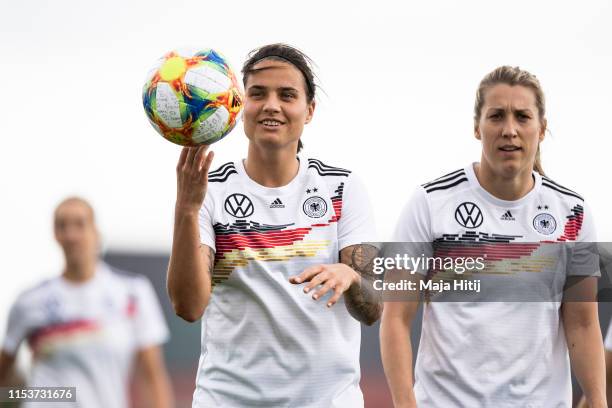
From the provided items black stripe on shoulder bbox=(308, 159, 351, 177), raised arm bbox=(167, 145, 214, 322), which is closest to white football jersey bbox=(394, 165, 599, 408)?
black stripe on shoulder bbox=(308, 159, 351, 177)

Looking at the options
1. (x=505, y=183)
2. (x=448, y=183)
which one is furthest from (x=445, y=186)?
(x=505, y=183)

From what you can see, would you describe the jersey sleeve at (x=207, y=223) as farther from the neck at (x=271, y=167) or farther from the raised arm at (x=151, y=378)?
the raised arm at (x=151, y=378)

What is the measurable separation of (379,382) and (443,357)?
6.87m

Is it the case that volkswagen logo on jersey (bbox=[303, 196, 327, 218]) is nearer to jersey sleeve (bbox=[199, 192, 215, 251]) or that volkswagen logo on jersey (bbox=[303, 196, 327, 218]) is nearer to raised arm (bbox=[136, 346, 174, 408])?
jersey sleeve (bbox=[199, 192, 215, 251])

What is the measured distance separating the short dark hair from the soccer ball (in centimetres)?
60

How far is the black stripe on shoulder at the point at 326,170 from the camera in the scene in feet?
18.3

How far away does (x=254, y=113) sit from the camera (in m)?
5.30

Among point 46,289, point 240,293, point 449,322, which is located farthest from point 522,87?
point 46,289

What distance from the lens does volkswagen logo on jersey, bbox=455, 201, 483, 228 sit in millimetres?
5730

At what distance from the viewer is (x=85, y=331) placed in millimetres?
6219

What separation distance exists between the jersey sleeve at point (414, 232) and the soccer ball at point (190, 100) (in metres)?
1.27

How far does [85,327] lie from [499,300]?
2.62 metres

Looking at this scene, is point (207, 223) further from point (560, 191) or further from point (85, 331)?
point (560, 191)

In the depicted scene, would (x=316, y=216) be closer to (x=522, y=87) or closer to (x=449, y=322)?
(x=449, y=322)
